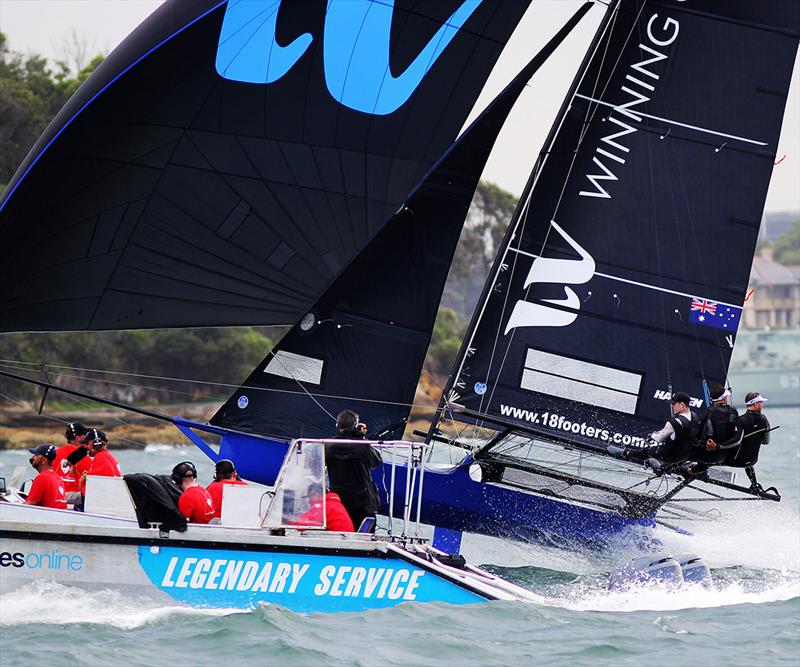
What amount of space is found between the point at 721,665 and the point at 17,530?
4.17 m

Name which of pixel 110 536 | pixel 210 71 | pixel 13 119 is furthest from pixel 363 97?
pixel 13 119

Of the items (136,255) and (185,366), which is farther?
(185,366)

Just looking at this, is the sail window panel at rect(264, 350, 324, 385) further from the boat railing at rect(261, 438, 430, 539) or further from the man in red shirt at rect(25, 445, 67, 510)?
the man in red shirt at rect(25, 445, 67, 510)

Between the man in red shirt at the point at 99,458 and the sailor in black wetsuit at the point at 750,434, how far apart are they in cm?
480

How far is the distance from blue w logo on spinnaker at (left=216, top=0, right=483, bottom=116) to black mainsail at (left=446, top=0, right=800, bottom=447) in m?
1.26

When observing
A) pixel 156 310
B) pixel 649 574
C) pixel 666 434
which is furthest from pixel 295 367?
pixel 649 574

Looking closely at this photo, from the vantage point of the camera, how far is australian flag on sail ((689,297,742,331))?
11.7m

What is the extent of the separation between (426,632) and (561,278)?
4209 millimetres

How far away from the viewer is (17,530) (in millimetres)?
8250

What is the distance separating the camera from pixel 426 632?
325 inches

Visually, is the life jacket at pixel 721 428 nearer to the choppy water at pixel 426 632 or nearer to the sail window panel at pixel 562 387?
the sail window panel at pixel 562 387

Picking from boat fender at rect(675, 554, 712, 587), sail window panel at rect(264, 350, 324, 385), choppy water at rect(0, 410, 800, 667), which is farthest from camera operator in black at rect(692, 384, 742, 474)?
sail window panel at rect(264, 350, 324, 385)

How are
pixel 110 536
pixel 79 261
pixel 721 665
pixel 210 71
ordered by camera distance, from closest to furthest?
pixel 721 665 → pixel 110 536 → pixel 79 261 → pixel 210 71

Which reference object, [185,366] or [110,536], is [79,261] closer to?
[110,536]
